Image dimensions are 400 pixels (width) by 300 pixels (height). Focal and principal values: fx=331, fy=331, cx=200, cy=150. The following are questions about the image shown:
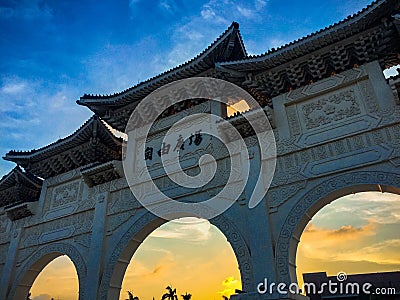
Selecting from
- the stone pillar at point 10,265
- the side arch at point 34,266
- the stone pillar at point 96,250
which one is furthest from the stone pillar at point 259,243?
the stone pillar at point 10,265

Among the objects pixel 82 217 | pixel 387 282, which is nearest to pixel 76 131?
pixel 82 217

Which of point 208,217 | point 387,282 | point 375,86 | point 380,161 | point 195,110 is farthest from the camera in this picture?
point 387,282

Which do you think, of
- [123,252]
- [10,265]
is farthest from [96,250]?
[10,265]

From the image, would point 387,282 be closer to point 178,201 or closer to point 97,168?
point 178,201

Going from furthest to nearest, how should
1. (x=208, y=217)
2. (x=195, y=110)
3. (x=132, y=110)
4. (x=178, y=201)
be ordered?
(x=132, y=110)
(x=195, y=110)
(x=178, y=201)
(x=208, y=217)

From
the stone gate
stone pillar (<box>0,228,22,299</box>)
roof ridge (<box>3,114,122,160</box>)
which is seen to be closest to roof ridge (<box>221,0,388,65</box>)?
the stone gate

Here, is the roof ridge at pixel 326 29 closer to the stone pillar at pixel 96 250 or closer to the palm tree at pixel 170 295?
the stone pillar at pixel 96 250

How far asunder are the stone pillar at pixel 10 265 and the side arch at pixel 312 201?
7.39 metres

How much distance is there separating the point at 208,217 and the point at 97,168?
344 centimetres

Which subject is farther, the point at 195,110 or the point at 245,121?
the point at 195,110

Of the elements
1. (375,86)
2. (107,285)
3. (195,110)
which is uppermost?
(195,110)

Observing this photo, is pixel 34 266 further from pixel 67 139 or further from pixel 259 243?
pixel 259 243

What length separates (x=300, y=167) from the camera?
6.21 m

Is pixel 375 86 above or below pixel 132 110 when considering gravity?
below
